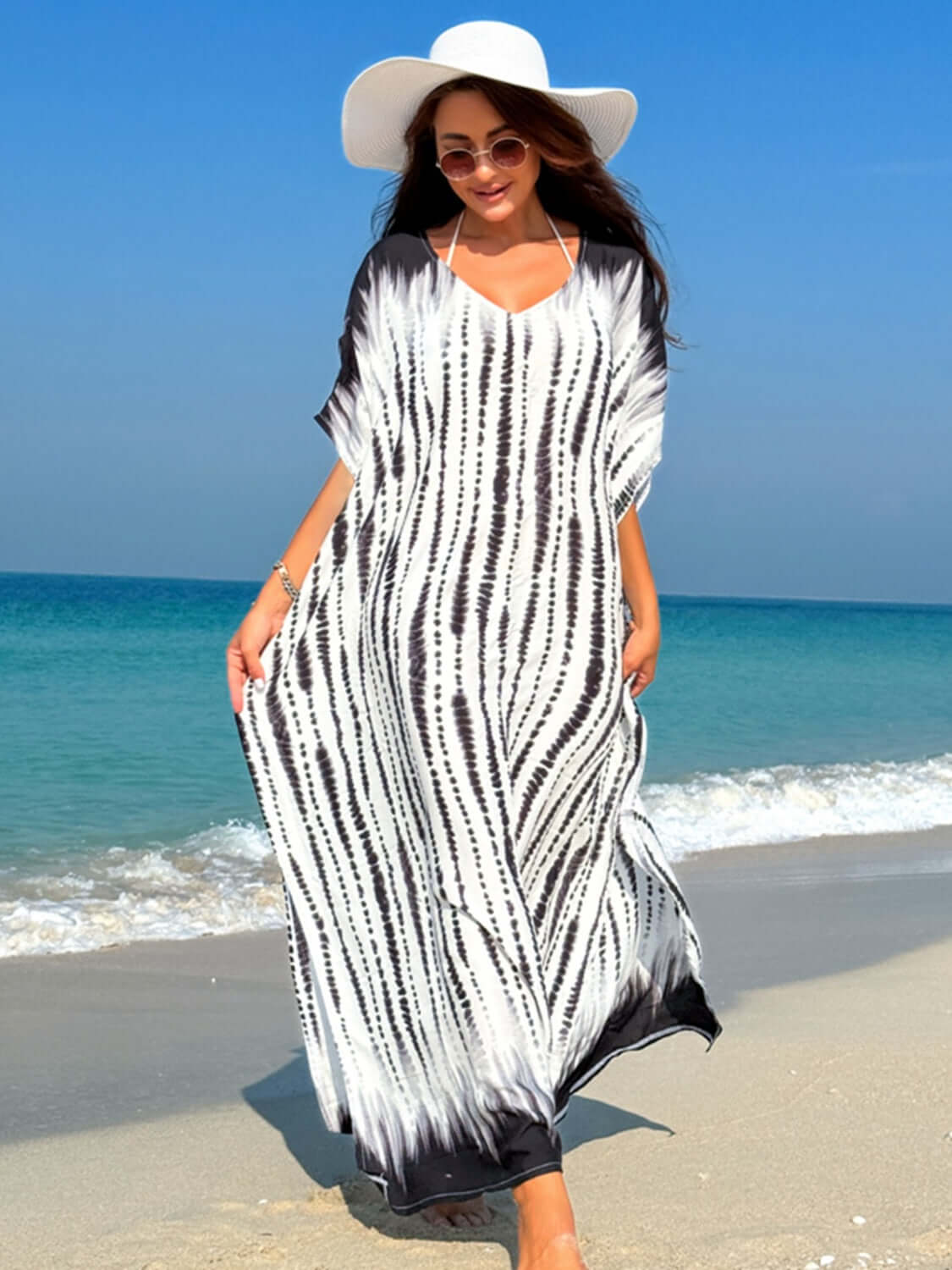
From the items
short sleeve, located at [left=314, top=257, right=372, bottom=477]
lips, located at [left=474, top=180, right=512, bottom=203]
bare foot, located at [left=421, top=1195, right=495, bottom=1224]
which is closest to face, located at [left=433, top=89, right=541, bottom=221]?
lips, located at [left=474, top=180, right=512, bottom=203]

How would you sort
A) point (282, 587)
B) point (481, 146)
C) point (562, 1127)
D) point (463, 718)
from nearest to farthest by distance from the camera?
point (463, 718) < point (481, 146) < point (282, 587) < point (562, 1127)

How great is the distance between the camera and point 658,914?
9.61 feet

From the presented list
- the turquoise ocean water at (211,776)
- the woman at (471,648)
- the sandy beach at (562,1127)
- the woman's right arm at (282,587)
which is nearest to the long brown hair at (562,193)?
the woman at (471,648)

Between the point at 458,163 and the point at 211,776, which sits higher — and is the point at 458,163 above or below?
above

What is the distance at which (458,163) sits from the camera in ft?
8.80

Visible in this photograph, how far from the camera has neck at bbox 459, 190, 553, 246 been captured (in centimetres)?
276

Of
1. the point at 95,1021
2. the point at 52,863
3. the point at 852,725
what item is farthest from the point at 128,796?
the point at 852,725

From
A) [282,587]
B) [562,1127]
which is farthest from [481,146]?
[562,1127]

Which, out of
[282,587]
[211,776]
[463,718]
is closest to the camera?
[463,718]

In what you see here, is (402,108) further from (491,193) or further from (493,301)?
(493,301)

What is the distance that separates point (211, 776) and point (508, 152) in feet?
29.5

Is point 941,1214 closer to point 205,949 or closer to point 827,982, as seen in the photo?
point 827,982

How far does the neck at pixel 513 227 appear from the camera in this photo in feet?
9.05

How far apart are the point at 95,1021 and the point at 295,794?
199 cm
